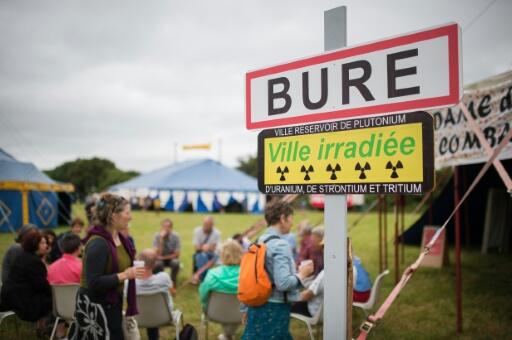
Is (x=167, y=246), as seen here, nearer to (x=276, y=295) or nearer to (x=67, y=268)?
(x=67, y=268)

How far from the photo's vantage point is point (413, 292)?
6.56 meters

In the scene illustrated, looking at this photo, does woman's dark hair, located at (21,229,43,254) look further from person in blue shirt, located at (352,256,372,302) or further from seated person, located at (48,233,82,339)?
person in blue shirt, located at (352,256,372,302)

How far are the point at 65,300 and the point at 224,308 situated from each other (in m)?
1.66

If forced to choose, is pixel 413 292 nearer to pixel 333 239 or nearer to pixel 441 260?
pixel 441 260

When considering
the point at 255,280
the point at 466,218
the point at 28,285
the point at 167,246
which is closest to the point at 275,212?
the point at 255,280

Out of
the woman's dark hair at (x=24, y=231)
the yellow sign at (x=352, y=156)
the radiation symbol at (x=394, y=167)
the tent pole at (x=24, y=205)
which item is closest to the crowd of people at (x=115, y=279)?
the woman's dark hair at (x=24, y=231)

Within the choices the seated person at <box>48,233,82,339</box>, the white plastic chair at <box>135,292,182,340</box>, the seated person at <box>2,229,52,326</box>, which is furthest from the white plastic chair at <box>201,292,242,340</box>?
the seated person at <box>2,229,52,326</box>

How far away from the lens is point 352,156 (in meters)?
1.67

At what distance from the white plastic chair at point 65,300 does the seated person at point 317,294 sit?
235 centimetres

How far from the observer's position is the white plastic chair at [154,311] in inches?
147

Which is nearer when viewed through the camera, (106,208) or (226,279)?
(106,208)

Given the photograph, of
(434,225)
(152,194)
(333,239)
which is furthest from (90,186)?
(333,239)

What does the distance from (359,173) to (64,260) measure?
3818mm

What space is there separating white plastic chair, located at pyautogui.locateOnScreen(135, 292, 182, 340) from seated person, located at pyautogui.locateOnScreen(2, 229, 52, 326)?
113 cm
